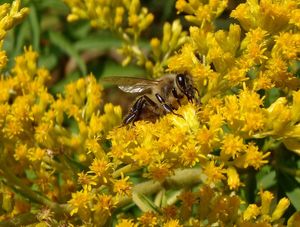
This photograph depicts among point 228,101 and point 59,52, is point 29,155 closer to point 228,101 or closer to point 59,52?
point 228,101

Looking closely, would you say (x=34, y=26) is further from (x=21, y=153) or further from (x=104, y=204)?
(x=104, y=204)

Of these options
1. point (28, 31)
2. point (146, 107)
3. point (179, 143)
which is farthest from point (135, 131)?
point (28, 31)

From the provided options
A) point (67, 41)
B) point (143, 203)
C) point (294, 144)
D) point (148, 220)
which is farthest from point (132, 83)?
point (67, 41)

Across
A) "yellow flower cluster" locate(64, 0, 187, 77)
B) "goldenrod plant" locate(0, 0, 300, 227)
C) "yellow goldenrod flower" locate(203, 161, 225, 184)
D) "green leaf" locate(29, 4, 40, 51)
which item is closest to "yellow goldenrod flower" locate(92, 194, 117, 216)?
"goldenrod plant" locate(0, 0, 300, 227)

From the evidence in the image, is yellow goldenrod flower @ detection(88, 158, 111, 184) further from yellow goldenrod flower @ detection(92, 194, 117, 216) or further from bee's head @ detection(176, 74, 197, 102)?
bee's head @ detection(176, 74, 197, 102)

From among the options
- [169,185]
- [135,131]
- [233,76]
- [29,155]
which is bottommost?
[169,185]
